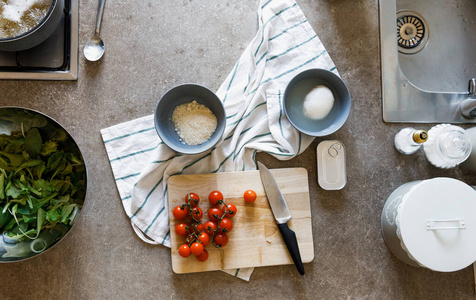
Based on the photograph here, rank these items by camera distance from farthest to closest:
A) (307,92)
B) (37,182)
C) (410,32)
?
(410,32), (307,92), (37,182)

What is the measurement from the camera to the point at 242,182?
0.94 meters

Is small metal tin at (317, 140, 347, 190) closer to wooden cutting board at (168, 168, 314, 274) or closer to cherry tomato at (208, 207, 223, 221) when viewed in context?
wooden cutting board at (168, 168, 314, 274)

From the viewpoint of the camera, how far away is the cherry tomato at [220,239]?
35.0 inches

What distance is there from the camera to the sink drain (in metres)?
1.12

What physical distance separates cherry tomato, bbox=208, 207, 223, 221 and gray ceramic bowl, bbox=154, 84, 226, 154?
5.6 inches

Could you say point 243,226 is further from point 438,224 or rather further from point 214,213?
point 438,224

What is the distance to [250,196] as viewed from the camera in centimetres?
90

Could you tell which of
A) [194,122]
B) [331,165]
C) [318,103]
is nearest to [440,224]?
[331,165]

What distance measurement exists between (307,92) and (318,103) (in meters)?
0.05

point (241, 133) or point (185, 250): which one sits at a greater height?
point (241, 133)

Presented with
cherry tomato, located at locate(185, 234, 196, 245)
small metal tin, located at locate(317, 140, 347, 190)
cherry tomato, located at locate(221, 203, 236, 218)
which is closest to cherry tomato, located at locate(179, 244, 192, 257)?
cherry tomato, located at locate(185, 234, 196, 245)

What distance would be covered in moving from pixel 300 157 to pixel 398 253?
0.34 meters

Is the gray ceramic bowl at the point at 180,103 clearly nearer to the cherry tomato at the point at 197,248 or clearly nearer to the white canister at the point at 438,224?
the cherry tomato at the point at 197,248

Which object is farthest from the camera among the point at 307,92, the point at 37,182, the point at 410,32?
the point at 410,32
